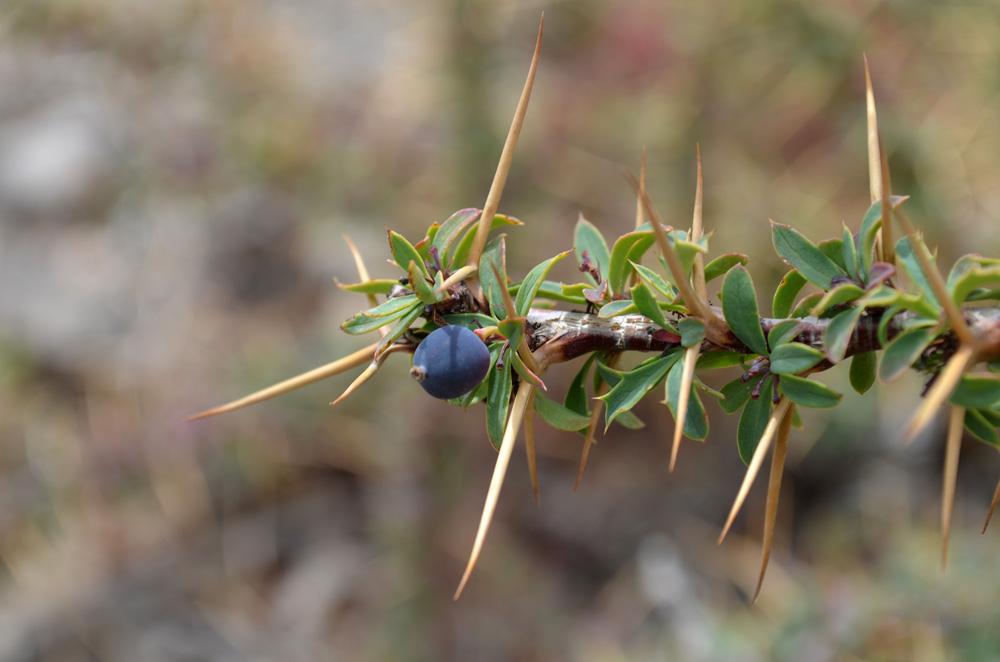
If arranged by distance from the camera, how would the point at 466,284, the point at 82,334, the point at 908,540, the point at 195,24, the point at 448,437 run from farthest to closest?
the point at 195,24, the point at 82,334, the point at 448,437, the point at 908,540, the point at 466,284

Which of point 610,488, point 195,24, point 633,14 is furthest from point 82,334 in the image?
point 633,14

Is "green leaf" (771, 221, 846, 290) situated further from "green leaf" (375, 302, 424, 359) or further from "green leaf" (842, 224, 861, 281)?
"green leaf" (375, 302, 424, 359)

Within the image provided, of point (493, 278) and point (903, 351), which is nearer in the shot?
point (903, 351)

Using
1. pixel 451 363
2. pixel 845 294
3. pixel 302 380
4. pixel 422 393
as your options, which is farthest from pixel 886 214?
pixel 422 393

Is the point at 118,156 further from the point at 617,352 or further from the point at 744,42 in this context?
the point at 617,352

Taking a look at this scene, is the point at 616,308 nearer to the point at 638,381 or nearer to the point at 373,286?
the point at 638,381

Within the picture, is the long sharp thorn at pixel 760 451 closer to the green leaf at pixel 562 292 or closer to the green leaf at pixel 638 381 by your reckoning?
the green leaf at pixel 638 381
